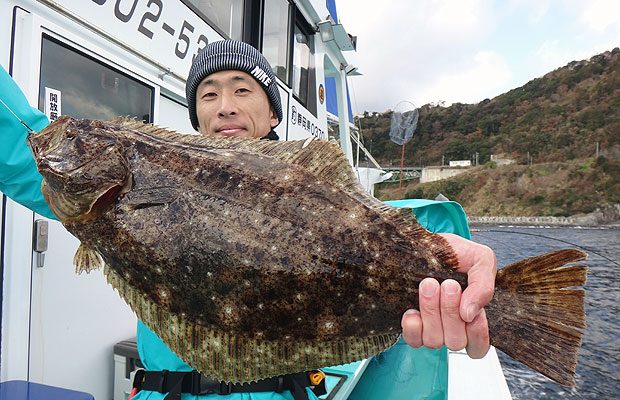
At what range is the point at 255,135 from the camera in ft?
7.67

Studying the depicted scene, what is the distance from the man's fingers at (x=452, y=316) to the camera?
1282 mm

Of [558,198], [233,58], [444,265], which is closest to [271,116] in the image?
[233,58]

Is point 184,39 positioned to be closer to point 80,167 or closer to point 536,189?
point 80,167

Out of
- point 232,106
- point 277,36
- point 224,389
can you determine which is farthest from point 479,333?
point 277,36

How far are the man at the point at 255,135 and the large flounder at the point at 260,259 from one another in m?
0.08

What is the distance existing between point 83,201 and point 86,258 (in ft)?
0.92

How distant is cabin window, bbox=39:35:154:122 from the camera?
255 cm

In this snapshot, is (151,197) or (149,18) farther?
(149,18)

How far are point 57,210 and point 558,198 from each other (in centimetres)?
5239

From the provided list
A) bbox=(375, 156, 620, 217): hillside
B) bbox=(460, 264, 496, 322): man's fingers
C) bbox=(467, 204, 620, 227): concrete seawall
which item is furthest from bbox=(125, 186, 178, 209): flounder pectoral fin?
bbox=(375, 156, 620, 217): hillside

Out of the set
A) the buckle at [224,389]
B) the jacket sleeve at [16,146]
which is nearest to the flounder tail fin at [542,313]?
the buckle at [224,389]

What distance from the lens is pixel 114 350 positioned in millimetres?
3082

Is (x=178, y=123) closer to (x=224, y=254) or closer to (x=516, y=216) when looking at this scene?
(x=224, y=254)

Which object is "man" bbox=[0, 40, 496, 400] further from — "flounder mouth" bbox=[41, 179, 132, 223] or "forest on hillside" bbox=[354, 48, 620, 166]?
"forest on hillside" bbox=[354, 48, 620, 166]
